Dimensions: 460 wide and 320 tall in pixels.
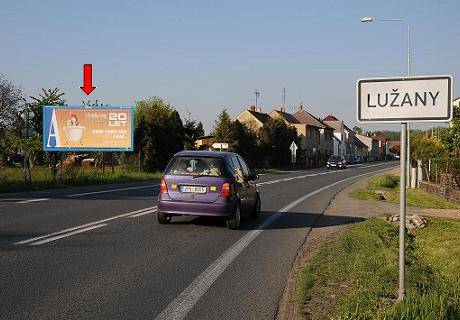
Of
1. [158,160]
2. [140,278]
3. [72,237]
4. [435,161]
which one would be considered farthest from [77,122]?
[140,278]

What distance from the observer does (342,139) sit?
11669cm

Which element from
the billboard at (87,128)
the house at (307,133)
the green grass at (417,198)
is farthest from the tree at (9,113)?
the house at (307,133)

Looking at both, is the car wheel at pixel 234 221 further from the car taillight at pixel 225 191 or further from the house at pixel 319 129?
the house at pixel 319 129

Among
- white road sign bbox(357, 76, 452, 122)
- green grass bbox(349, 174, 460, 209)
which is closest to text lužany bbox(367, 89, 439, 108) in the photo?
white road sign bbox(357, 76, 452, 122)

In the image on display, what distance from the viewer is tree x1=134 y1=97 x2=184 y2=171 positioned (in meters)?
41.3

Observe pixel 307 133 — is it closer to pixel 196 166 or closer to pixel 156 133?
pixel 156 133

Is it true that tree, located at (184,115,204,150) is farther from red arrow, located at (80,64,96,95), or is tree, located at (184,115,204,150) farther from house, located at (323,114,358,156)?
house, located at (323,114,358,156)

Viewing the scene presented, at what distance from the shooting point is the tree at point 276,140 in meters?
63.2

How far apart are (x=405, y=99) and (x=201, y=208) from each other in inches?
251

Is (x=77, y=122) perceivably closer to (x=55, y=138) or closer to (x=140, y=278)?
(x=55, y=138)

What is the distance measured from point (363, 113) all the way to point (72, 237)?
6053 millimetres

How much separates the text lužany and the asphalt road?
237 cm

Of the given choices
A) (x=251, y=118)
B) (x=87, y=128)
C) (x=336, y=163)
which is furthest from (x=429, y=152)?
(x=251, y=118)

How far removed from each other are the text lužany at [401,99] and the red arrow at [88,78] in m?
26.4
